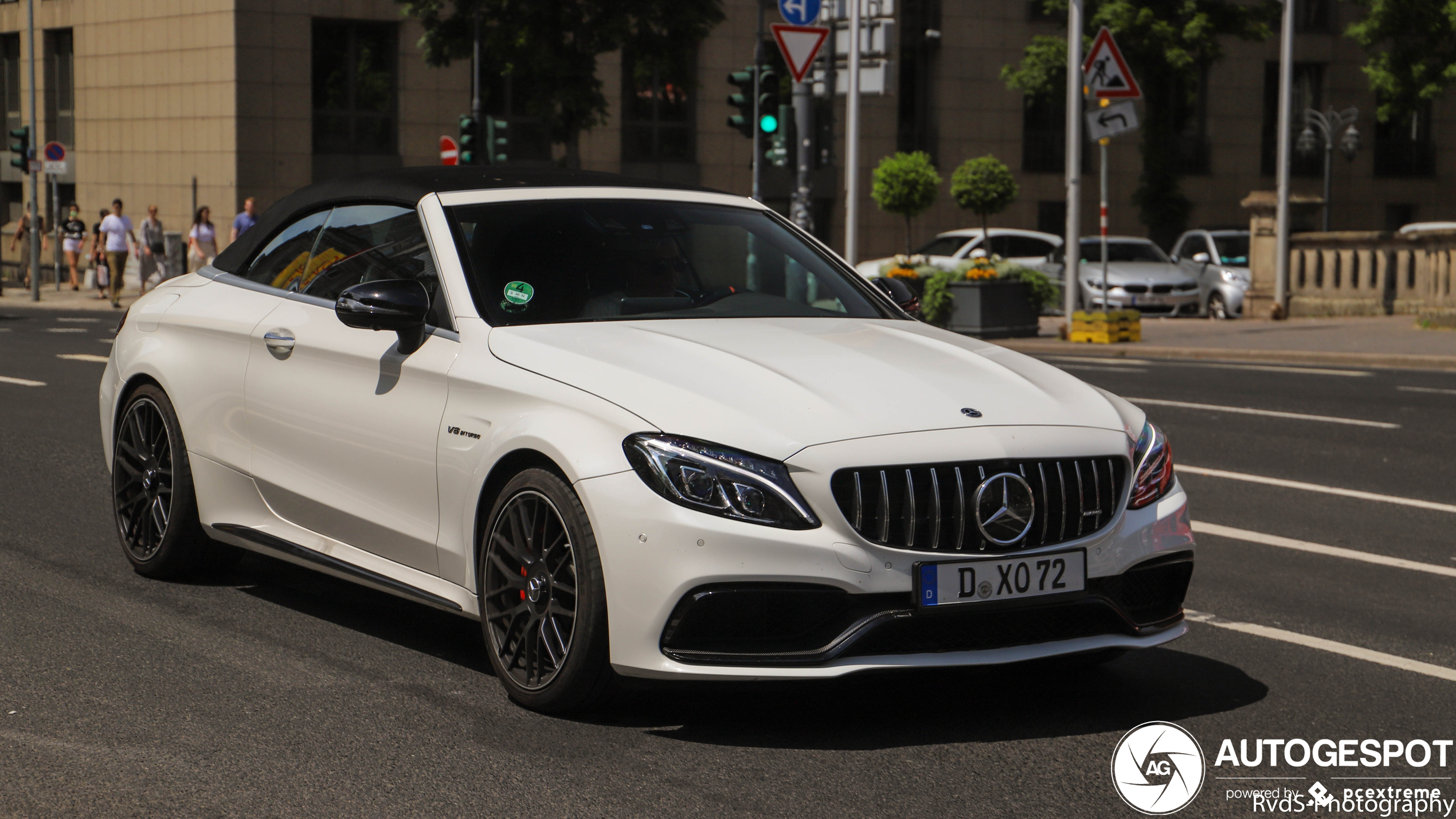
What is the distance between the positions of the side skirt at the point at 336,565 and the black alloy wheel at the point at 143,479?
0.37 meters

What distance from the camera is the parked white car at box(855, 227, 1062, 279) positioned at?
32.5 meters

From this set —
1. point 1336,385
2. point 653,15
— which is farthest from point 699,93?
point 1336,385

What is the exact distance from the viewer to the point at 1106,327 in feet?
76.6

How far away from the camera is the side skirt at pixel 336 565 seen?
529cm

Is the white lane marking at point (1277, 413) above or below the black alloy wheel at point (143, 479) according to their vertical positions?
below

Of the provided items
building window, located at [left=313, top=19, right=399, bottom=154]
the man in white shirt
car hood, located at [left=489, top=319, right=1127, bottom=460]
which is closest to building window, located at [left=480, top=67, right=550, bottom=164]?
building window, located at [left=313, top=19, right=399, bottom=154]

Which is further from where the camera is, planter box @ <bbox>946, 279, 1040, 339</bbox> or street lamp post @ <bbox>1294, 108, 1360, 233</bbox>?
street lamp post @ <bbox>1294, 108, 1360, 233</bbox>

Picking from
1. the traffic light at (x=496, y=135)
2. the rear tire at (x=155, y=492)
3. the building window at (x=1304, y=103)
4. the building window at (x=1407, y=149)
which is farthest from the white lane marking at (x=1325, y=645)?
the building window at (x=1407, y=149)

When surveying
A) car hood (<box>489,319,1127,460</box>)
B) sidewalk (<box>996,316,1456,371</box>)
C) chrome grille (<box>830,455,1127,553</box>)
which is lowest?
sidewalk (<box>996,316,1456,371</box>)

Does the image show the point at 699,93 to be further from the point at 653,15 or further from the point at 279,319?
the point at 279,319

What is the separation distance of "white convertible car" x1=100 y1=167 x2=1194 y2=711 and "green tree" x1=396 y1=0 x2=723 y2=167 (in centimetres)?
2346

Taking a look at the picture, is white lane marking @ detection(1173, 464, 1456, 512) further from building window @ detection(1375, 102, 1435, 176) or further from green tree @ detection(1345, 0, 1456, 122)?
building window @ detection(1375, 102, 1435, 176)

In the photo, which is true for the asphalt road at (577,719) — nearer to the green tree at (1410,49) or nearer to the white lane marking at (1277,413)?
the white lane marking at (1277,413)

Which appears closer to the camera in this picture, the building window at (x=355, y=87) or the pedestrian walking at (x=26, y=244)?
the building window at (x=355, y=87)
